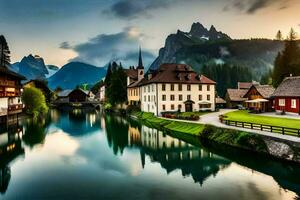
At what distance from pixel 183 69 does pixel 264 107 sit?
21961 millimetres

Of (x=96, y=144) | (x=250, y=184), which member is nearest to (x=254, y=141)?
(x=250, y=184)

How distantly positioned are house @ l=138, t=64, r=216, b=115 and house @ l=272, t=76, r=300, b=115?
19446mm

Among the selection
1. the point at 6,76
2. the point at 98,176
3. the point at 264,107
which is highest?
the point at 6,76

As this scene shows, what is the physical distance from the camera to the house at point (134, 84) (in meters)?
82.5

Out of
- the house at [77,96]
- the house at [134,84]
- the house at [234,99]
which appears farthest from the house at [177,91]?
the house at [77,96]

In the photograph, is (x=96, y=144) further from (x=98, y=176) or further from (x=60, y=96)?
(x=60, y=96)

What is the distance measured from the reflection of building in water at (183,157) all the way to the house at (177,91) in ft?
82.1

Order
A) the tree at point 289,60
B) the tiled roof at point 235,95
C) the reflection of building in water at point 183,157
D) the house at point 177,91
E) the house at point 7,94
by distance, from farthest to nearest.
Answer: the tiled roof at point 235,95, the tree at point 289,60, the house at point 177,91, the house at point 7,94, the reflection of building in water at point 183,157

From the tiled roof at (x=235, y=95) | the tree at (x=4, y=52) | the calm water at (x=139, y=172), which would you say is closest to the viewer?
the calm water at (x=139, y=172)

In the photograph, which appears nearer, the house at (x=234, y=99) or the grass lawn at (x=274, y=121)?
the grass lawn at (x=274, y=121)

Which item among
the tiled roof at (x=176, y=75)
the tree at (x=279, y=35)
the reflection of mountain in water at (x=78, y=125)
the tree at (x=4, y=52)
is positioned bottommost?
the reflection of mountain in water at (x=78, y=125)

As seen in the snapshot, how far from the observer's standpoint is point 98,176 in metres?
23.5

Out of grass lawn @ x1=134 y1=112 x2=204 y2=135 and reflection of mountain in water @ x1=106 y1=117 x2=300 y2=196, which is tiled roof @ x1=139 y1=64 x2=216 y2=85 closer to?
grass lawn @ x1=134 y1=112 x2=204 y2=135

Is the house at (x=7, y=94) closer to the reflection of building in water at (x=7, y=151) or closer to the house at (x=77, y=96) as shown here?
the reflection of building in water at (x=7, y=151)
